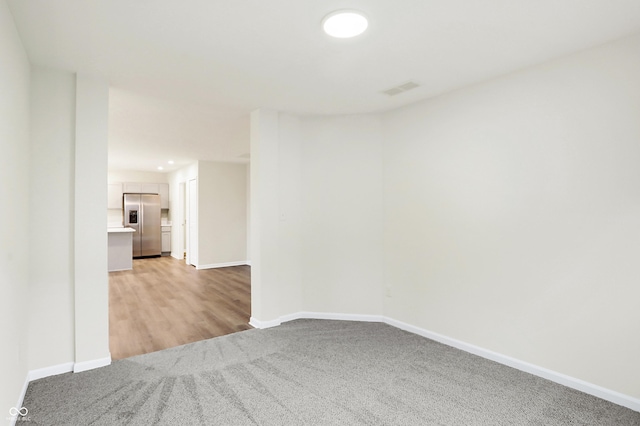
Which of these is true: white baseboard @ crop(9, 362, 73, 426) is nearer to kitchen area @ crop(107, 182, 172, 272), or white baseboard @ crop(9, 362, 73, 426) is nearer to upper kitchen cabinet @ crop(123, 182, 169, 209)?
kitchen area @ crop(107, 182, 172, 272)

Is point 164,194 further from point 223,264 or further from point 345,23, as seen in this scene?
point 345,23

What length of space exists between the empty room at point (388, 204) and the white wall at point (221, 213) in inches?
159

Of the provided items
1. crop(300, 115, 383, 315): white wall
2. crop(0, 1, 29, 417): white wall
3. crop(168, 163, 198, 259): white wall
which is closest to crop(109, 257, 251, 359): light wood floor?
crop(0, 1, 29, 417): white wall

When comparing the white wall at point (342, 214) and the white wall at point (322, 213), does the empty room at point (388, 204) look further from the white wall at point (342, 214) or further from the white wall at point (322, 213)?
the white wall at point (342, 214)

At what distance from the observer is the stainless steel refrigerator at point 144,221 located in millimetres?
9219

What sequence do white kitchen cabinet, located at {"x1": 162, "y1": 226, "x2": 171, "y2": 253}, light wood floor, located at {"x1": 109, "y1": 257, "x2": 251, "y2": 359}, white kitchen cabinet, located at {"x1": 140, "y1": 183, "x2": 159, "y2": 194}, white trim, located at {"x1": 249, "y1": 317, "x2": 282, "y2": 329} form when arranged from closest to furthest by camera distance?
light wood floor, located at {"x1": 109, "y1": 257, "x2": 251, "y2": 359}, white trim, located at {"x1": 249, "y1": 317, "x2": 282, "y2": 329}, white kitchen cabinet, located at {"x1": 140, "y1": 183, "x2": 159, "y2": 194}, white kitchen cabinet, located at {"x1": 162, "y1": 226, "x2": 171, "y2": 253}

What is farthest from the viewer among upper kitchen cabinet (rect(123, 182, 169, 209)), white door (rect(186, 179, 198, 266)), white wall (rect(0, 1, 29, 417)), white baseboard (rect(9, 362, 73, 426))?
upper kitchen cabinet (rect(123, 182, 169, 209))

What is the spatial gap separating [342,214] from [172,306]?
275cm

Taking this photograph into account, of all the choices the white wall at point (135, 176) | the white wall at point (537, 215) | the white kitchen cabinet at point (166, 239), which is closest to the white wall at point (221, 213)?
the white kitchen cabinet at point (166, 239)

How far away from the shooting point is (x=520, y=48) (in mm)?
2463

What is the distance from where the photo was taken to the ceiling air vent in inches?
124

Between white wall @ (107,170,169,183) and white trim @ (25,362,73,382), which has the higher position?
white wall @ (107,170,169,183)

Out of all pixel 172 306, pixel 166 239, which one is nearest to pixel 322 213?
pixel 172 306

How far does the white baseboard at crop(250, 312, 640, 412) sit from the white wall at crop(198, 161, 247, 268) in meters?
4.25
